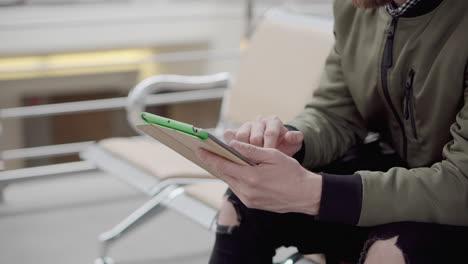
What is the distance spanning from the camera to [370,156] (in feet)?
4.19

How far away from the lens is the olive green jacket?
0.97m

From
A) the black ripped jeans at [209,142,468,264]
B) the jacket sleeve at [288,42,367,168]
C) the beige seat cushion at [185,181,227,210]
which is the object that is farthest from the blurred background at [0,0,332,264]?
the black ripped jeans at [209,142,468,264]

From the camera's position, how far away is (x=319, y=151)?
4.02 feet

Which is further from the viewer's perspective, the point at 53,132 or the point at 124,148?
the point at 53,132

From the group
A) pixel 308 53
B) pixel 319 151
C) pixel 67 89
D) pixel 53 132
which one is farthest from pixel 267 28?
pixel 53 132

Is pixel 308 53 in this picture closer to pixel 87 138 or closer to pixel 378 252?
pixel 378 252

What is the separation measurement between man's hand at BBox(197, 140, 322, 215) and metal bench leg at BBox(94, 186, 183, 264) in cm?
74

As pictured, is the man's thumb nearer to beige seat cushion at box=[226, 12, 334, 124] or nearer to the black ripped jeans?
the black ripped jeans

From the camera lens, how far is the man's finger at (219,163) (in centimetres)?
97

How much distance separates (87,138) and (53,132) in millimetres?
472

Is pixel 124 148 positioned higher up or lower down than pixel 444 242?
lower down

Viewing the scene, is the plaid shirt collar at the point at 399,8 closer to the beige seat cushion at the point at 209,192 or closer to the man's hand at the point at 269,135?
the man's hand at the point at 269,135

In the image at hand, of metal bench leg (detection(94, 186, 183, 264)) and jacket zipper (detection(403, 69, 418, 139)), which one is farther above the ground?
jacket zipper (detection(403, 69, 418, 139))

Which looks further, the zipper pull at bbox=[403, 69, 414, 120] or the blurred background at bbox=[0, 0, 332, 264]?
the blurred background at bbox=[0, 0, 332, 264]
